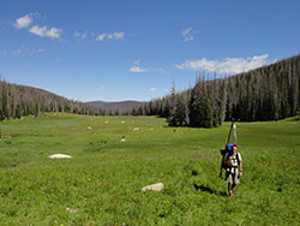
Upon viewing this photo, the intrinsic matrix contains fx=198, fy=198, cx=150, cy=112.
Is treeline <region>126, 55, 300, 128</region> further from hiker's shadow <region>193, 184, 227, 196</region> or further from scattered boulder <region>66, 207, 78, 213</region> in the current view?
scattered boulder <region>66, 207, 78, 213</region>

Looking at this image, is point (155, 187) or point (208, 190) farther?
point (208, 190)

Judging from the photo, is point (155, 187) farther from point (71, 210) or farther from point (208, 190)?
point (71, 210)

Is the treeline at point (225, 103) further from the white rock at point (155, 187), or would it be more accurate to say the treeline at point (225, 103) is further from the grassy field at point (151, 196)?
the white rock at point (155, 187)

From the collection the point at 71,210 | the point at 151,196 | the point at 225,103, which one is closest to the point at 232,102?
the point at 225,103

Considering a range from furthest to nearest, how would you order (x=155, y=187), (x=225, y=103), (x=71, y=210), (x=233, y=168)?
1. (x=225, y=103)
2. (x=155, y=187)
3. (x=233, y=168)
4. (x=71, y=210)

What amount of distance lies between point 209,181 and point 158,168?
467 centimetres

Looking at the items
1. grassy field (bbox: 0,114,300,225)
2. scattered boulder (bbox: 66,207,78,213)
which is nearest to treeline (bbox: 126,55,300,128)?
grassy field (bbox: 0,114,300,225)

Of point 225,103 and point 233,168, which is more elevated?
point 225,103

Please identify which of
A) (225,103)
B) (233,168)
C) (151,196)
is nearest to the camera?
(151,196)

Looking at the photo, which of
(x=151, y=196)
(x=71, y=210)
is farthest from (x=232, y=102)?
(x=71, y=210)

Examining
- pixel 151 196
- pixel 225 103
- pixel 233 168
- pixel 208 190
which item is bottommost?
pixel 208 190

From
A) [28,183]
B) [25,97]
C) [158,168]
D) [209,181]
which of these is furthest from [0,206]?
[25,97]

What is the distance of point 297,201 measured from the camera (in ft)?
39.8

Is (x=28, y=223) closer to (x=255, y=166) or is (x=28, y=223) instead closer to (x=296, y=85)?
(x=255, y=166)
